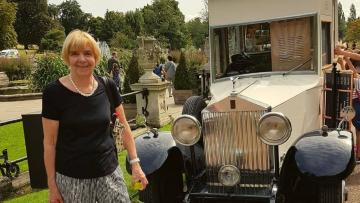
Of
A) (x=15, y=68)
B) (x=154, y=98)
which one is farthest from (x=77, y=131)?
(x=15, y=68)

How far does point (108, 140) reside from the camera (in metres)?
3.04

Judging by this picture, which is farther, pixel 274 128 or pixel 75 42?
pixel 274 128

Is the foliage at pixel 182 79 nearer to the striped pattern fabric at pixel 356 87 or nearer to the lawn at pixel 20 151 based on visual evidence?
the lawn at pixel 20 151

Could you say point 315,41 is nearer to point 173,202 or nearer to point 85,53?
point 173,202

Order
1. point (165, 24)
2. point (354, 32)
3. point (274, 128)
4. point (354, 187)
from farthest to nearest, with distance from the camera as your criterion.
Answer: point (165, 24)
point (354, 32)
point (354, 187)
point (274, 128)

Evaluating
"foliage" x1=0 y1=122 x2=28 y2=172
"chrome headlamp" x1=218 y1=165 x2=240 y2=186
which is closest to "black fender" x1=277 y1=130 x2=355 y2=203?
"chrome headlamp" x1=218 y1=165 x2=240 y2=186

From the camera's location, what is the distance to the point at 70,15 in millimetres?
99562

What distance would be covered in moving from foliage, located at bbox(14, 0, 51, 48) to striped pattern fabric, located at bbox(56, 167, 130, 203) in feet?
260

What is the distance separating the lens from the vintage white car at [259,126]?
428 centimetres

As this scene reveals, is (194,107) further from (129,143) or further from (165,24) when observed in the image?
(165,24)

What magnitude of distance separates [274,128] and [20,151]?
6.94m

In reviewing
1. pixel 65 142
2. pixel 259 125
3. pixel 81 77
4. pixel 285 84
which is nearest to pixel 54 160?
pixel 65 142

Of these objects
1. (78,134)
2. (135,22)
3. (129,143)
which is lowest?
(129,143)

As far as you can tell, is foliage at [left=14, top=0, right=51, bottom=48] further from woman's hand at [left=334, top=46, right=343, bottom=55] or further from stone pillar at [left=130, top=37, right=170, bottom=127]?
woman's hand at [left=334, top=46, right=343, bottom=55]
